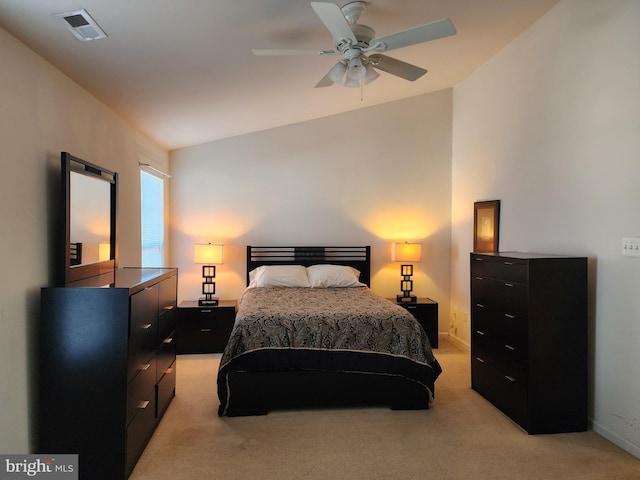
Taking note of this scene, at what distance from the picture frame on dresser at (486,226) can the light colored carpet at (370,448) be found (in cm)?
165

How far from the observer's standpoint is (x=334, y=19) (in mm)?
2076

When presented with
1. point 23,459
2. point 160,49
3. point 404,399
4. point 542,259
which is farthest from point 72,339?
point 542,259

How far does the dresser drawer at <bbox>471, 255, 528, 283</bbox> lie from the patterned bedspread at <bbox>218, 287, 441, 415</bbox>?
724mm

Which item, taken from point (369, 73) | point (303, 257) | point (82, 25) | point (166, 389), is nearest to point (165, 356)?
point (166, 389)

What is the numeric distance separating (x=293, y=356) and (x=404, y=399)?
903 millimetres

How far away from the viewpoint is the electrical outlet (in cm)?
243

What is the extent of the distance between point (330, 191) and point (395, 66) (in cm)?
249

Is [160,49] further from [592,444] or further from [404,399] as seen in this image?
[592,444]

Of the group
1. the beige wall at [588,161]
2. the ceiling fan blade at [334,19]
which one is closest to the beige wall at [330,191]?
the beige wall at [588,161]

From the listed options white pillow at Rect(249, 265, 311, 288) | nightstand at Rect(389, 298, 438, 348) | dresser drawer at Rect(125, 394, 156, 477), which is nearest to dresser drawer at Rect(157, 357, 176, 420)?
A: dresser drawer at Rect(125, 394, 156, 477)

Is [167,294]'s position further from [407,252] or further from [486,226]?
[486,226]

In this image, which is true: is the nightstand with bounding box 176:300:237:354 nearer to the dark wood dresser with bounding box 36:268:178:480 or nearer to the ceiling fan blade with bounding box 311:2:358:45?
the dark wood dresser with bounding box 36:268:178:480

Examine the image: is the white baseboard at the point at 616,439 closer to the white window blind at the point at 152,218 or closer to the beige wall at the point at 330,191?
the beige wall at the point at 330,191

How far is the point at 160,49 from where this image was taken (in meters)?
2.44
